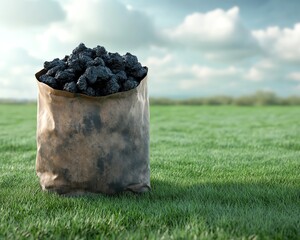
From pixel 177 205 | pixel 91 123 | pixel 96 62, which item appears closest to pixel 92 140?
pixel 91 123

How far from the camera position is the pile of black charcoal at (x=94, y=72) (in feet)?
12.3

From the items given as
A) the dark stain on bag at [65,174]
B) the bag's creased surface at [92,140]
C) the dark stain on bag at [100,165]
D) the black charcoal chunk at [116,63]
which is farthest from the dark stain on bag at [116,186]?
the black charcoal chunk at [116,63]

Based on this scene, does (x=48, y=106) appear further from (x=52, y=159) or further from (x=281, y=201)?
(x=281, y=201)

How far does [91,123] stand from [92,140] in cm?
14

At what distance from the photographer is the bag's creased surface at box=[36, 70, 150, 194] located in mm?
3766

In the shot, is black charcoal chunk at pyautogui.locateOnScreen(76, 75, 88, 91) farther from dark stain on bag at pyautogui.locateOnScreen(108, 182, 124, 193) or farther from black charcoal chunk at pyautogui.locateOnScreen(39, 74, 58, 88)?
dark stain on bag at pyautogui.locateOnScreen(108, 182, 124, 193)

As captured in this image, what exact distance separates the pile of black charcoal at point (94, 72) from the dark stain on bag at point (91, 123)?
0.61 feet

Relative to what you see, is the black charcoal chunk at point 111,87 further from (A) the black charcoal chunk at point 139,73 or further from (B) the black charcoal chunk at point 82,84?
(A) the black charcoal chunk at point 139,73

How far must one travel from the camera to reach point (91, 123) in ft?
12.3

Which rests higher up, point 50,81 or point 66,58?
point 66,58

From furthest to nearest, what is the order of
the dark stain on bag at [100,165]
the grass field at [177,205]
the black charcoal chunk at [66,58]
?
the black charcoal chunk at [66,58] → the dark stain on bag at [100,165] → the grass field at [177,205]

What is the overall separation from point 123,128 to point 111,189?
1.79 feet

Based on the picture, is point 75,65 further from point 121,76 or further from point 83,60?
point 121,76

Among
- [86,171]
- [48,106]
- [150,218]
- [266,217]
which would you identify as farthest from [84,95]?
[266,217]
